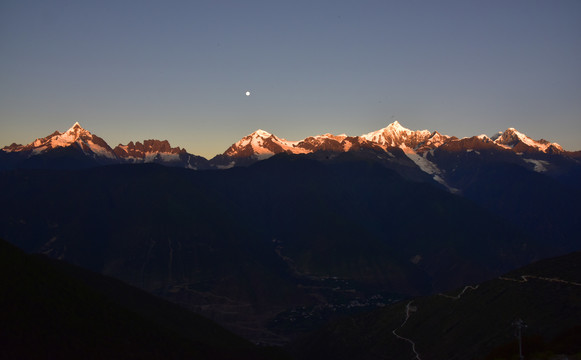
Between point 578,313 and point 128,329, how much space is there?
140387mm

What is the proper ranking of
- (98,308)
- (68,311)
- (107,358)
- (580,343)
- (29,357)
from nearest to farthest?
(580,343), (29,357), (107,358), (68,311), (98,308)

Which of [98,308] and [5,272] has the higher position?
[5,272]

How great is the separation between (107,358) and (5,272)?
4274cm

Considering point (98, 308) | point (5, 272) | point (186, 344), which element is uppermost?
point (5, 272)

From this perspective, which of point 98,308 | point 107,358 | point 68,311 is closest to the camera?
point 107,358

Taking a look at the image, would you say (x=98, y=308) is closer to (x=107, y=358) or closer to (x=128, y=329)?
(x=128, y=329)

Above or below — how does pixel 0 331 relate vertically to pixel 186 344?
above

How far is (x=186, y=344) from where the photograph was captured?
197 m

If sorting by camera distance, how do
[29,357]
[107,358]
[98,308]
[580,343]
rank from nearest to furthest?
1. [580,343]
2. [29,357]
3. [107,358]
4. [98,308]

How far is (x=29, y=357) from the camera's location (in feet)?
503

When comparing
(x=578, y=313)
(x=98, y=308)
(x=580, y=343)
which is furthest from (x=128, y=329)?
(x=578, y=313)

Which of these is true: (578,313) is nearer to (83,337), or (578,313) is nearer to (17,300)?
(83,337)

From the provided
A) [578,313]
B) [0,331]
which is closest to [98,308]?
[0,331]

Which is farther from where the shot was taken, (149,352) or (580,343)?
(149,352)
